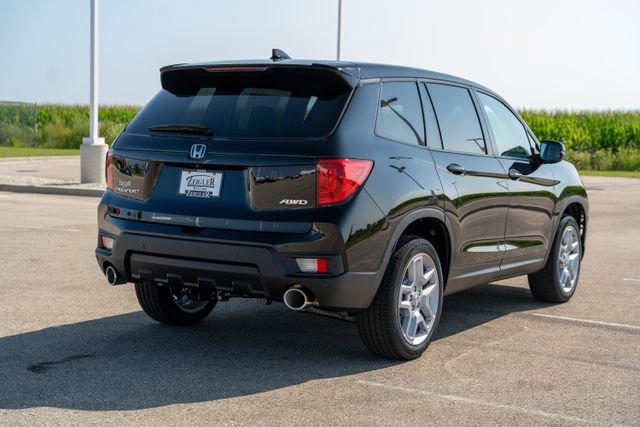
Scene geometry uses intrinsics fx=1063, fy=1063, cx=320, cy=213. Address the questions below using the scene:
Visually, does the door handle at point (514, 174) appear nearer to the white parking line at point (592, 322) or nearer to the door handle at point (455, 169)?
the door handle at point (455, 169)

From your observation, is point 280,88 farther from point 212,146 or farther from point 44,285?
point 44,285

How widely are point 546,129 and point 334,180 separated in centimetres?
4586

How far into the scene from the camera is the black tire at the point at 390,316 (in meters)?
6.28

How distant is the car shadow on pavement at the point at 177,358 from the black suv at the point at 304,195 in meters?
0.34

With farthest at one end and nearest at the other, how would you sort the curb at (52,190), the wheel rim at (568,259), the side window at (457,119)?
the curb at (52,190)
the wheel rim at (568,259)
the side window at (457,119)

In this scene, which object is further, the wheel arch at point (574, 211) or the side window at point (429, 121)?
the wheel arch at point (574, 211)

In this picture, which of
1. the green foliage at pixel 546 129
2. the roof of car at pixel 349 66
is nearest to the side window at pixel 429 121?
the roof of car at pixel 349 66

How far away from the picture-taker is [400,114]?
665 cm

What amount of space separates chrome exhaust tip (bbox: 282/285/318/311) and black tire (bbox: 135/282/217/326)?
152cm

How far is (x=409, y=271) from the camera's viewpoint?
21.4 feet

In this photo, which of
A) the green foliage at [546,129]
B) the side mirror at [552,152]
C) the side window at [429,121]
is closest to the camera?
the side window at [429,121]

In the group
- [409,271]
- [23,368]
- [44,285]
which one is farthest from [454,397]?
[44,285]

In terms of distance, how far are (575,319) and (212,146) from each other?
355cm

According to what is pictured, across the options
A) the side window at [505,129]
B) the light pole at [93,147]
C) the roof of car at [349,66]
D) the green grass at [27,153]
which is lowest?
the green grass at [27,153]
